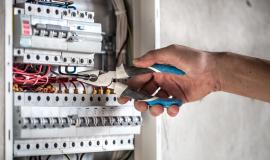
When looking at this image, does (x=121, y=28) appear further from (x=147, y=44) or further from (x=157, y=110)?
(x=157, y=110)

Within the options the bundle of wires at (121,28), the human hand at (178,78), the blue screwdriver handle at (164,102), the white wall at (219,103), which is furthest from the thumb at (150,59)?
the white wall at (219,103)

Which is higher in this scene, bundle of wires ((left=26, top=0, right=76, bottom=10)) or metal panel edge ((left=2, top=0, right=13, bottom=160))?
bundle of wires ((left=26, top=0, right=76, bottom=10))

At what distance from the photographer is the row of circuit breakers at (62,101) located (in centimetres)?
140

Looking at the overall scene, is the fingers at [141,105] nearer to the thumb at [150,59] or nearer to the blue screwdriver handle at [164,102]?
the blue screwdriver handle at [164,102]

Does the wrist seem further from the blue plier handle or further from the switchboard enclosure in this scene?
the switchboard enclosure

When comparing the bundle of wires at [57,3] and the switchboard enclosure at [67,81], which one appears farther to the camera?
the bundle of wires at [57,3]

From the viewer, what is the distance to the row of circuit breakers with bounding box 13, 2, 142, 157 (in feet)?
4.59

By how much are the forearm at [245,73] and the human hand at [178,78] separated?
4 centimetres

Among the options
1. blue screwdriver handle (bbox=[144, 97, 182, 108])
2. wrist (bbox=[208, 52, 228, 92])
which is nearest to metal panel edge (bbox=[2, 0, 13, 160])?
blue screwdriver handle (bbox=[144, 97, 182, 108])

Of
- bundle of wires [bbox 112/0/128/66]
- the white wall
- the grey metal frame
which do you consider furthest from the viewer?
the white wall

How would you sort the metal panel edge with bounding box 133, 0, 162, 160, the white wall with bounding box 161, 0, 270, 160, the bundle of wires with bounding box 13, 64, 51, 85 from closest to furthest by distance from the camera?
the bundle of wires with bounding box 13, 64, 51, 85
the metal panel edge with bounding box 133, 0, 162, 160
the white wall with bounding box 161, 0, 270, 160

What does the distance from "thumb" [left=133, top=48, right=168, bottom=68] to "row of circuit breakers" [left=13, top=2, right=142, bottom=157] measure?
237mm

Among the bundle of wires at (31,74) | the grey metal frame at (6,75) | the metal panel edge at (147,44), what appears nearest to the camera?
the grey metal frame at (6,75)

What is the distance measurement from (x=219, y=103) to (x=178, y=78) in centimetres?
72
